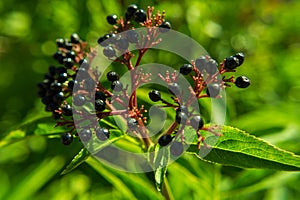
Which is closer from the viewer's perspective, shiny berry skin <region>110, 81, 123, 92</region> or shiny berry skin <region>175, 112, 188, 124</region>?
shiny berry skin <region>175, 112, 188, 124</region>

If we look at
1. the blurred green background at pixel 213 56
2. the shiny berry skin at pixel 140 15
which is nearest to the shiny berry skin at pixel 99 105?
the shiny berry skin at pixel 140 15

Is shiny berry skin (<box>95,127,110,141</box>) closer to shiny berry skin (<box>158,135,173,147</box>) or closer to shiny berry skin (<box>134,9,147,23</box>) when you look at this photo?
shiny berry skin (<box>158,135,173,147</box>)

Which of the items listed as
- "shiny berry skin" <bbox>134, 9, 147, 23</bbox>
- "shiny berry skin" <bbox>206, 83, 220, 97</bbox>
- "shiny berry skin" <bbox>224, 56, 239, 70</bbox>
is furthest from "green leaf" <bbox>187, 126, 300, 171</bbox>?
"shiny berry skin" <bbox>134, 9, 147, 23</bbox>

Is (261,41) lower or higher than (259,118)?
higher

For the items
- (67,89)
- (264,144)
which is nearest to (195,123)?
(264,144)

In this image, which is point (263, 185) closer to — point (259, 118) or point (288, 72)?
point (259, 118)

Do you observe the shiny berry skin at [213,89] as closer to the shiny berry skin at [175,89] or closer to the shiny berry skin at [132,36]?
the shiny berry skin at [175,89]

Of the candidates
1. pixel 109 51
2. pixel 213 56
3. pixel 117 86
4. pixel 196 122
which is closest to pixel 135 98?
pixel 117 86
